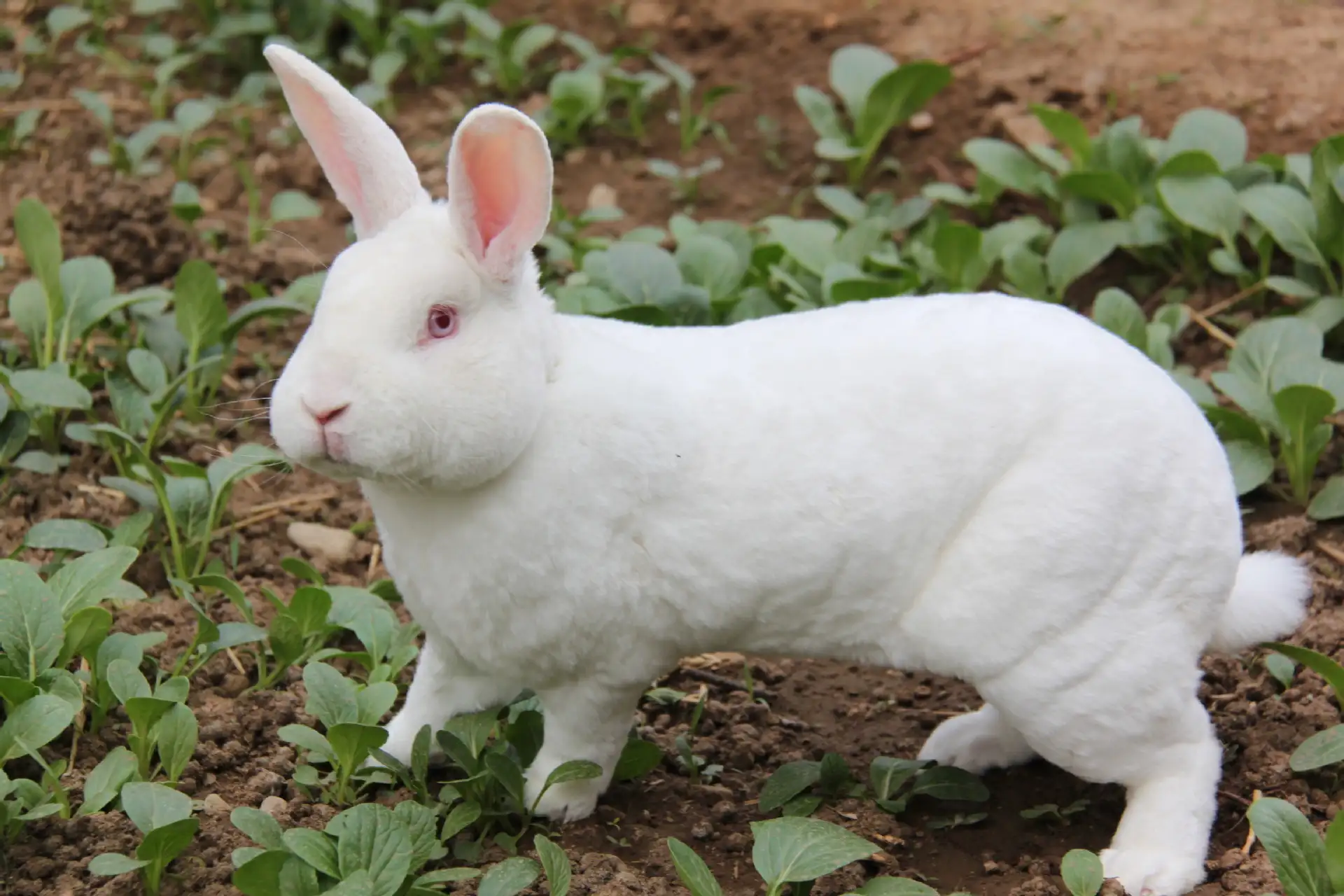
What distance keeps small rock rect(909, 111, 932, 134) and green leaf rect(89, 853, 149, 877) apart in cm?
401

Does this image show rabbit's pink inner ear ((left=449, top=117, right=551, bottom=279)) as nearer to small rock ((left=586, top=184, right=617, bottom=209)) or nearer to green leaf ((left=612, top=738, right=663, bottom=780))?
green leaf ((left=612, top=738, right=663, bottom=780))

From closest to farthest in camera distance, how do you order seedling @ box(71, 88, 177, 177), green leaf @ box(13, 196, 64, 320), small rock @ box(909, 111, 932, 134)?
green leaf @ box(13, 196, 64, 320)
seedling @ box(71, 88, 177, 177)
small rock @ box(909, 111, 932, 134)

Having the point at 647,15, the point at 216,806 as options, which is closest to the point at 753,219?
the point at 647,15

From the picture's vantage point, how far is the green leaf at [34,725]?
2.87m

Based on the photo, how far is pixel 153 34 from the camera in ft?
21.8

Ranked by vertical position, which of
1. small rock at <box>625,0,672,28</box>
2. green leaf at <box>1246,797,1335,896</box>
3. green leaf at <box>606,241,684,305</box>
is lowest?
green leaf at <box>1246,797,1335,896</box>

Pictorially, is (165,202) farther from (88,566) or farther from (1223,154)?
(1223,154)

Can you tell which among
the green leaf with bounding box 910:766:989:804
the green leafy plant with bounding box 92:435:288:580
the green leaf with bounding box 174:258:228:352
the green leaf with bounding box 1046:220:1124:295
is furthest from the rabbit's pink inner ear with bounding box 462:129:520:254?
the green leaf with bounding box 1046:220:1124:295

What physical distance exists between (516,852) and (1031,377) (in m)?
1.24

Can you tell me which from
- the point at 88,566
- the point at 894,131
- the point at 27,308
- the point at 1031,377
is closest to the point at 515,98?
the point at 894,131

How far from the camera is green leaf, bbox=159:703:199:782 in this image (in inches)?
119

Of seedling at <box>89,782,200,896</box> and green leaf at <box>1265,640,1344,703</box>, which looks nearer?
seedling at <box>89,782,200,896</box>

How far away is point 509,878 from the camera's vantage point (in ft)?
9.06

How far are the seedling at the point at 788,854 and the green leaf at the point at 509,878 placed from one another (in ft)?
0.81
